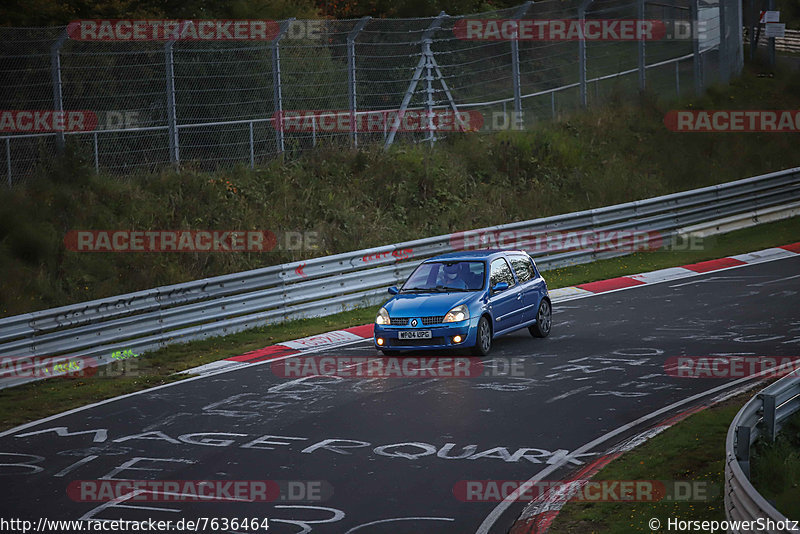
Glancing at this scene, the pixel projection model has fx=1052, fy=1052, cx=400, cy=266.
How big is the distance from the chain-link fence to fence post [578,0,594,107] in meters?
0.05

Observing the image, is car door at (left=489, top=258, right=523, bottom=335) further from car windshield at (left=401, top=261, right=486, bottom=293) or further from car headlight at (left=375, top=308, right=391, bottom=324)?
car headlight at (left=375, top=308, right=391, bottom=324)

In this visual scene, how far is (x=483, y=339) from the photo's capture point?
15742mm

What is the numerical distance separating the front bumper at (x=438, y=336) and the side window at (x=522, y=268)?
198 cm

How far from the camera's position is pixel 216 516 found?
29.5 feet

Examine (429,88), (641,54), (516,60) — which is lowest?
(429,88)

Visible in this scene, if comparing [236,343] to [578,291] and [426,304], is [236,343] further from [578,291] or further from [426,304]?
[578,291]

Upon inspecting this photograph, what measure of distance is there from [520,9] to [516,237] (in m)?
7.85

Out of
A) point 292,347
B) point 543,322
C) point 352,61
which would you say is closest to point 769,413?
point 543,322

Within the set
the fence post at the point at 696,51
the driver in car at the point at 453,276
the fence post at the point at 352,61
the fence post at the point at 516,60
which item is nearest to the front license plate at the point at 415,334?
the driver in car at the point at 453,276

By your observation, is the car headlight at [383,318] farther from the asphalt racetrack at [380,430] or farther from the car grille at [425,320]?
the asphalt racetrack at [380,430]

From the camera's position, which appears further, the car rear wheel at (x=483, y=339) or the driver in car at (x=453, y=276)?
the driver in car at (x=453, y=276)

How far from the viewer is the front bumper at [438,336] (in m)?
15.5

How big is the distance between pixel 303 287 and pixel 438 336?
4.70 m

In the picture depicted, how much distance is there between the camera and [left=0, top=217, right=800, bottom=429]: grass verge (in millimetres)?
14219
